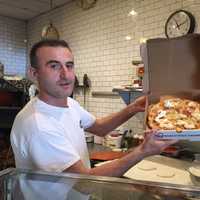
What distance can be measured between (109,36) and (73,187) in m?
2.56

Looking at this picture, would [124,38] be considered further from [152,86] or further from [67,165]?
[67,165]

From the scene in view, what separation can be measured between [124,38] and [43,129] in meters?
2.18

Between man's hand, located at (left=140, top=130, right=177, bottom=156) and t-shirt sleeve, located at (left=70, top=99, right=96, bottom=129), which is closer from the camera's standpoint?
man's hand, located at (left=140, top=130, right=177, bottom=156)

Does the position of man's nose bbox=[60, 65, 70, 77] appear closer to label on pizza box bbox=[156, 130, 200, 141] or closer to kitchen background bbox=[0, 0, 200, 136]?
label on pizza box bbox=[156, 130, 200, 141]

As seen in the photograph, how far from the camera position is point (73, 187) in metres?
1.04

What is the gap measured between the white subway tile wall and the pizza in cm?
402

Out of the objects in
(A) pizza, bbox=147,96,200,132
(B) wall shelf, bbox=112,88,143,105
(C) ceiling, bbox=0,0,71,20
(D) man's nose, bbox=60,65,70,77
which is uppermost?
(C) ceiling, bbox=0,0,71,20

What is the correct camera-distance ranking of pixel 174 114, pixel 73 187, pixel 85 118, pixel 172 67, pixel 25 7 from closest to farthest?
pixel 73 187 → pixel 174 114 → pixel 172 67 → pixel 85 118 → pixel 25 7

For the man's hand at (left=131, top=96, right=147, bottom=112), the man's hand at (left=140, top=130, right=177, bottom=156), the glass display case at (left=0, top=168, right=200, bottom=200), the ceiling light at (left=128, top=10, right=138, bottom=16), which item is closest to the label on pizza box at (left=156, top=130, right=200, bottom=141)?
the man's hand at (left=140, top=130, right=177, bottom=156)

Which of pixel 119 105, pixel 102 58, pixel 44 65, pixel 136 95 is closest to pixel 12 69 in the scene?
pixel 102 58

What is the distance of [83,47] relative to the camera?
3775 millimetres

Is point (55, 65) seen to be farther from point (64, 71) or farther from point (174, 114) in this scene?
point (174, 114)

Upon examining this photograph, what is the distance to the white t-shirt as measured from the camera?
120 cm

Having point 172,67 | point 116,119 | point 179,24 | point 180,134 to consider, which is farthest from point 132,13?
point 180,134
